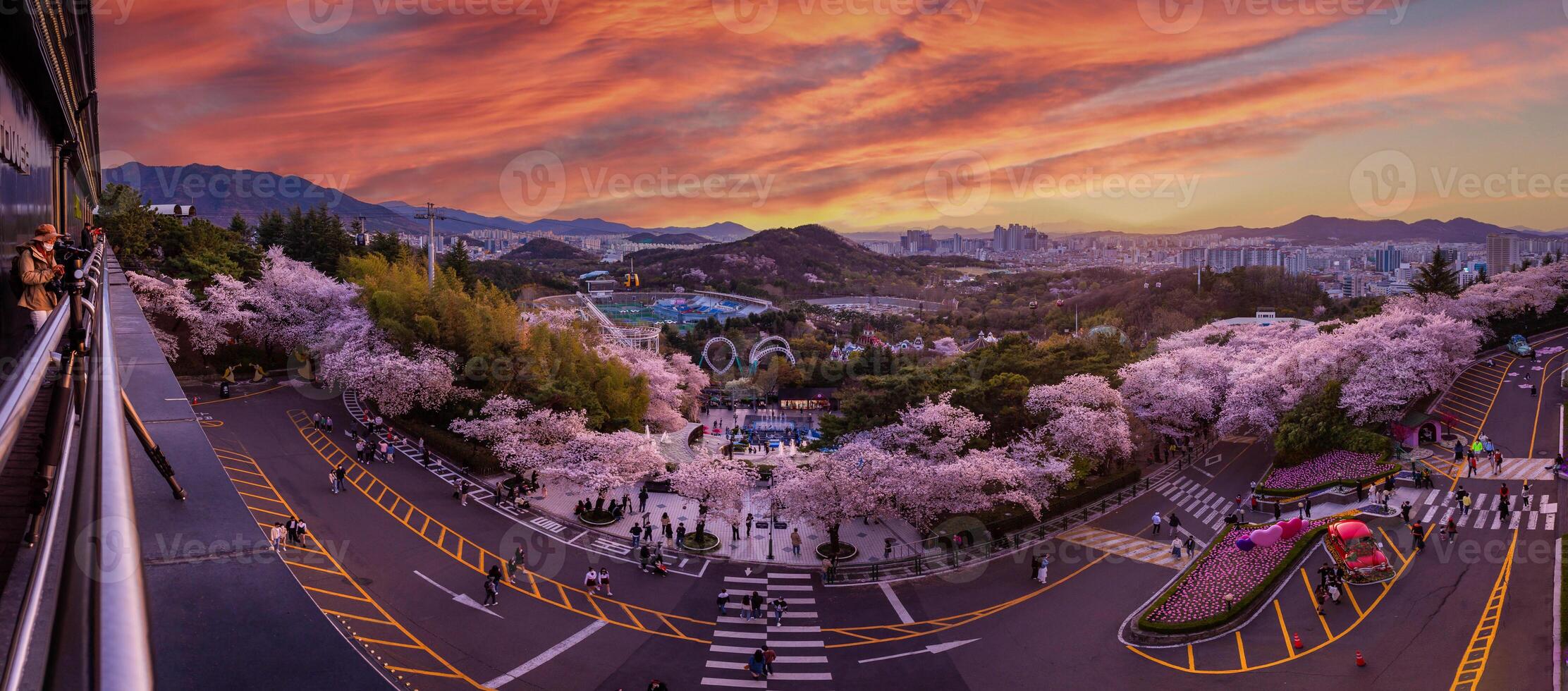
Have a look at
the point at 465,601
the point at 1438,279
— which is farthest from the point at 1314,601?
the point at 1438,279

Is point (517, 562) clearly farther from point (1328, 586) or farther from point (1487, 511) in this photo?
point (1487, 511)

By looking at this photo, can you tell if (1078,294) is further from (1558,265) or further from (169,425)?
(169,425)

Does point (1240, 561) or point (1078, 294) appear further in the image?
point (1078, 294)

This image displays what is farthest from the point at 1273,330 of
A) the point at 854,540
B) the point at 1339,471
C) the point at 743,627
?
the point at 743,627

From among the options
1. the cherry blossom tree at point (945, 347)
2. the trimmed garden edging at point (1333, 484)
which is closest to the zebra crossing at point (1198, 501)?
the trimmed garden edging at point (1333, 484)

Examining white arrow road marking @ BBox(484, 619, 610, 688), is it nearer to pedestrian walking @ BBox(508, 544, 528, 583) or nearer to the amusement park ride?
pedestrian walking @ BBox(508, 544, 528, 583)

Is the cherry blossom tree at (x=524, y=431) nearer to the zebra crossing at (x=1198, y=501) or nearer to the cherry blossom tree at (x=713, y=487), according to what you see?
the cherry blossom tree at (x=713, y=487)
